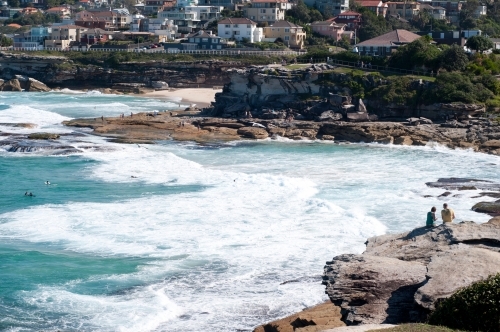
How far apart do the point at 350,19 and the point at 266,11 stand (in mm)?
10302

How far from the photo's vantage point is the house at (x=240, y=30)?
93938mm

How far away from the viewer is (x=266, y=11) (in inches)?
4038

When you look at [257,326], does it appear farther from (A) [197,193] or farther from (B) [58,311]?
(A) [197,193]

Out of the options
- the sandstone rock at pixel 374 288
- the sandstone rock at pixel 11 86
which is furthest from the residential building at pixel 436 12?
the sandstone rock at pixel 374 288

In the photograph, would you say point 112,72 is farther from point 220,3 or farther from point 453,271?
point 453,271

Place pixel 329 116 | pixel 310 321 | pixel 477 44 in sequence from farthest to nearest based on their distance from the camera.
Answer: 1. pixel 477 44
2. pixel 329 116
3. pixel 310 321

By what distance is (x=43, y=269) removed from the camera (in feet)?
79.7

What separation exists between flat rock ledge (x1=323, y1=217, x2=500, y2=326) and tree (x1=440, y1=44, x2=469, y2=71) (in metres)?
38.6

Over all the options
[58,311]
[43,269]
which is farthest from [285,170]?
[58,311]

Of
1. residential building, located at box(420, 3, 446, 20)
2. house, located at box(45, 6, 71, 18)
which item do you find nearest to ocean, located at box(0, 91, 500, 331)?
residential building, located at box(420, 3, 446, 20)

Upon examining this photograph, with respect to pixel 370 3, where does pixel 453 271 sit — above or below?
below

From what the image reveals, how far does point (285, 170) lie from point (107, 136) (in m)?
15.0

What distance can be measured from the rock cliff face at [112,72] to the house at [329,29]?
58.3ft

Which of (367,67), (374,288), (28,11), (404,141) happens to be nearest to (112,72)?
(367,67)
